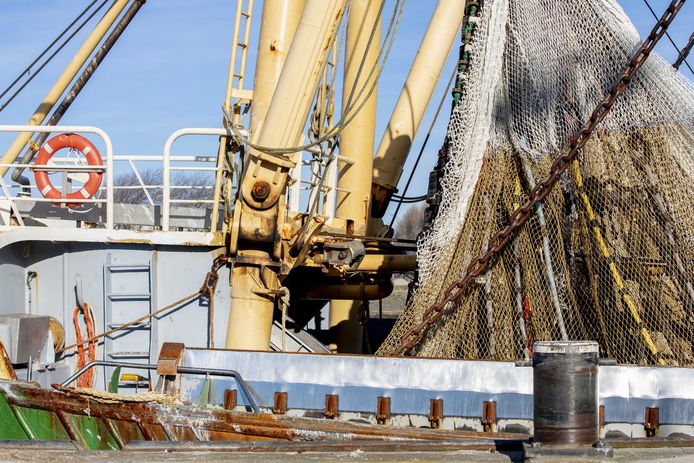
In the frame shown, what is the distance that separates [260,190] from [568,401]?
518cm

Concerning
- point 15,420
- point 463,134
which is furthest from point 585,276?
point 15,420

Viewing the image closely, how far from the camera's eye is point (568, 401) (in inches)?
215

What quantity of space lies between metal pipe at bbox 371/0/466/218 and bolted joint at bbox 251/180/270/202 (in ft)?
15.0

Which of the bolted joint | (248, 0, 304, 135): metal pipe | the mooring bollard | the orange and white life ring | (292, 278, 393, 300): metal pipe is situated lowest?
the mooring bollard

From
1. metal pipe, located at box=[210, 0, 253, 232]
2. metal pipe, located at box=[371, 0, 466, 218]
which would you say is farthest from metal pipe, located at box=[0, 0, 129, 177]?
metal pipe, located at box=[371, 0, 466, 218]

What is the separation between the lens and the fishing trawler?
8.10m

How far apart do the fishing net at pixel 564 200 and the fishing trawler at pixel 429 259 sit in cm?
2

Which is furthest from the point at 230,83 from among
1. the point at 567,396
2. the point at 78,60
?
the point at 567,396

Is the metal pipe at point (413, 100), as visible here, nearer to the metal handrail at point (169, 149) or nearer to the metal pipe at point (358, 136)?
the metal pipe at point (358, 136)

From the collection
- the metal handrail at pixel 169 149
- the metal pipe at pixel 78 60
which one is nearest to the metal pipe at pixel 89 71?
the metal pipe at pixel 78 60

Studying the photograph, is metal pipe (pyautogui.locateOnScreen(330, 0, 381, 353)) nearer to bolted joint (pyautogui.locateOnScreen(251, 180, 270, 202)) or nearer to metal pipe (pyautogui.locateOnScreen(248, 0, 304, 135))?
metal pipe (pyautogui.locateOnScreen(248, 0, 304, 135))

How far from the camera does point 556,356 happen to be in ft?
18.1

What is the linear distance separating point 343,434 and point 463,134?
4700 mm

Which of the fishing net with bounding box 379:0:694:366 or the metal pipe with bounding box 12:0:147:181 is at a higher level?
the metal pipe with bounding box 12:0:147:181
